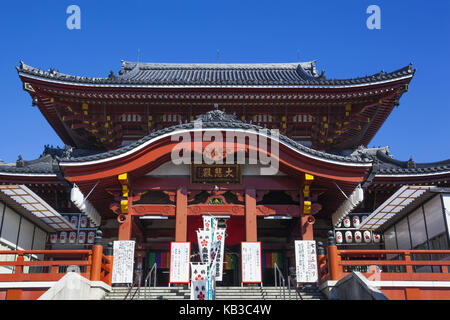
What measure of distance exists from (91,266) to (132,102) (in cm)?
873

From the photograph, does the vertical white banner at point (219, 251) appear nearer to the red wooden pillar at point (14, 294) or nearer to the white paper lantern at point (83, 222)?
the red wooden pillar at point (14, 294)

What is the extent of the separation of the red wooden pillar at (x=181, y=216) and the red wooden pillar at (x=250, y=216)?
86.5 inches

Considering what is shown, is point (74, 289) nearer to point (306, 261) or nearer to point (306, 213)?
point (306, 261)

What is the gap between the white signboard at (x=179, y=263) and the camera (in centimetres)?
1339

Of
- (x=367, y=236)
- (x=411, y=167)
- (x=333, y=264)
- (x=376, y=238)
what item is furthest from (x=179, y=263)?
(x=411, y=167)

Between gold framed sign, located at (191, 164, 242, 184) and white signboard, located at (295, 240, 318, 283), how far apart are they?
131 inches

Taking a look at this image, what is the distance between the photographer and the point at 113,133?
1983cm

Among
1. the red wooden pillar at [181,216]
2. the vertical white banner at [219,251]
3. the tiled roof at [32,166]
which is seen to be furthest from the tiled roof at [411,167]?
the tiled roof at [32,166]

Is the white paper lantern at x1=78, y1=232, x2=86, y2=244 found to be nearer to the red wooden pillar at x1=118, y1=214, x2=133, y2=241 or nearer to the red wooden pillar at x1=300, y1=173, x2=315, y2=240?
the red wooden pillar at x1=118, y1=214, x2=133, y2=241

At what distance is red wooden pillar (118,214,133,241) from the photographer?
47.6ft

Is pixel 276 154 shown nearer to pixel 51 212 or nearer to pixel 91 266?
pixel 91 266

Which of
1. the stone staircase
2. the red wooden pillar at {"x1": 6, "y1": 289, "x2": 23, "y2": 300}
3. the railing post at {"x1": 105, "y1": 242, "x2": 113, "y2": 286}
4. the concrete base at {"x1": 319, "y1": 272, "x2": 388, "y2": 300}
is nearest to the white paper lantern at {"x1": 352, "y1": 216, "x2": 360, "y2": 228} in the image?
the stone staircase

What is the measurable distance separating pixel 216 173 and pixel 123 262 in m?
4.58
